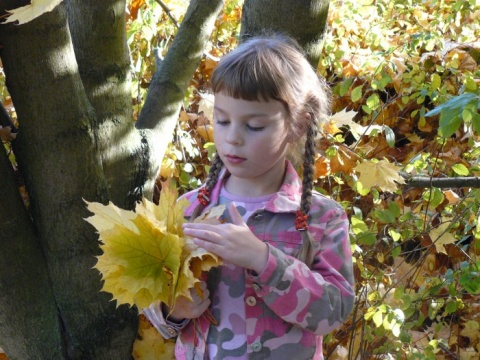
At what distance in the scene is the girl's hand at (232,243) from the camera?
147 cm

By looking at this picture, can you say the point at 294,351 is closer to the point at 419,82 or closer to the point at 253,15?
the point at 253,15

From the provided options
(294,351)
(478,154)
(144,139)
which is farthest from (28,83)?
(478,154)

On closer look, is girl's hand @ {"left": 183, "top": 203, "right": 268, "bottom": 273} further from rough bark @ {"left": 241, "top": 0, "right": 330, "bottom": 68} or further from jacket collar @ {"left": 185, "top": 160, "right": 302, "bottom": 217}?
rough bark @ {"left": 241, "top": 0, "right": 330, "bottom": 68}

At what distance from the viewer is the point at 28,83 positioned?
1.80 m

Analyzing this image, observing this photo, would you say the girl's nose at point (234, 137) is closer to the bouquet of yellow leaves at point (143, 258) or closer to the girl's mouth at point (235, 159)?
the girl's mouth at point (235, 159)

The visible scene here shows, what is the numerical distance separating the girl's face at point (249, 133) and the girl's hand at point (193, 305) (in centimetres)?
29

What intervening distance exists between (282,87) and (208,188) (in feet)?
1.13

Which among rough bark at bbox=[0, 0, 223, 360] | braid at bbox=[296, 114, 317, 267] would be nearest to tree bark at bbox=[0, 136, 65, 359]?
rough bark at bbox=[0, 0, 223, 360]

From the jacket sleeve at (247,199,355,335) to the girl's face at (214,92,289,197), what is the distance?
20cm

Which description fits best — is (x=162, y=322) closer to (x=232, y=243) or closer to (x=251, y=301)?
(x=251, y=301)

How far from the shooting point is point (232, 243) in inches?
58.4

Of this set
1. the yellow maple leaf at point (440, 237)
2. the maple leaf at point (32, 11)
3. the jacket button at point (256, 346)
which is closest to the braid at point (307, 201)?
the jacket button at point (256, 346)

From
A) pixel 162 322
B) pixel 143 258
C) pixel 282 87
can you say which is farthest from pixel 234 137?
pixel 162 322

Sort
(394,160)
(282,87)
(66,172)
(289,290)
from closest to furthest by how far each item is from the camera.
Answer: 1. (289,290)
2. (282,87)
3. (66,172)
4. (394,160)
